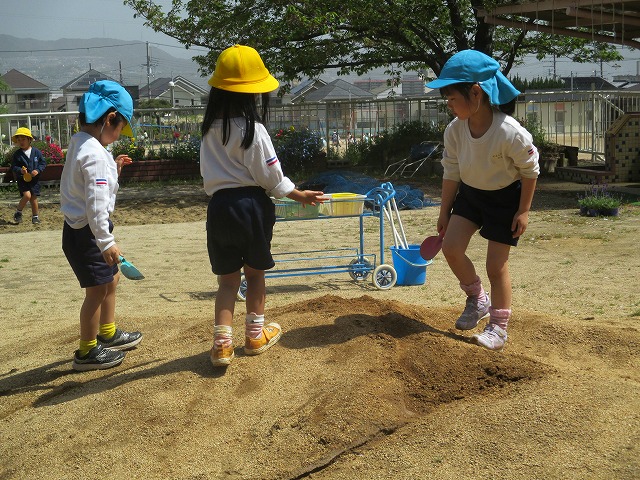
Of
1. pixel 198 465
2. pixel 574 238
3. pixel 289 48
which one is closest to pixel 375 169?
pixel 289 48

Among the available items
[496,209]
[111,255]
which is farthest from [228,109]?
[496,209]

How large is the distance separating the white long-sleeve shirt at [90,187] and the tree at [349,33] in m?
11.9

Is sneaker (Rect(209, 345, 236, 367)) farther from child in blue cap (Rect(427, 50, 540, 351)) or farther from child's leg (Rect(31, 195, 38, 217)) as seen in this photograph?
child's leg (Rect(31, 195, 38, 217))

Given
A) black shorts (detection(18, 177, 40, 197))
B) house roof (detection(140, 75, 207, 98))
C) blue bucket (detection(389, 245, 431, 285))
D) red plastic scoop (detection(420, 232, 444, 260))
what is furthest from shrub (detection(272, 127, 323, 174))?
house roof (detection(140, 75, 207, 98))

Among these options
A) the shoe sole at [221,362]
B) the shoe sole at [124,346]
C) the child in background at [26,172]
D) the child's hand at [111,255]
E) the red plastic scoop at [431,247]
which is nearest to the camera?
the shoe sole at [221,362]

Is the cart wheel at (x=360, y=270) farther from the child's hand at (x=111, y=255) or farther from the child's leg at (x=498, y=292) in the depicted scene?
the child's hand at (x=111, y=255)

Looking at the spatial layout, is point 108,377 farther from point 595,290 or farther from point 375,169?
point 375,169

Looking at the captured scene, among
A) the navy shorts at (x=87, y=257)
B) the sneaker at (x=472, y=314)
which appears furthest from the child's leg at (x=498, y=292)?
the navy shorts at (x=87, y=257)

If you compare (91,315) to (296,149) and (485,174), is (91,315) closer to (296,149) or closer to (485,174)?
(485,174)

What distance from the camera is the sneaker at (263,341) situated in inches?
183

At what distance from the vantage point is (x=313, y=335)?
16.1ft

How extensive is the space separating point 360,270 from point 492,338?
A: 3.66 meters

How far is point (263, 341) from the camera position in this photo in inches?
A: 184

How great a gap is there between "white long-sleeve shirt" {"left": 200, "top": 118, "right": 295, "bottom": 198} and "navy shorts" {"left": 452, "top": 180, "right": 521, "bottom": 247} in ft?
3.58
